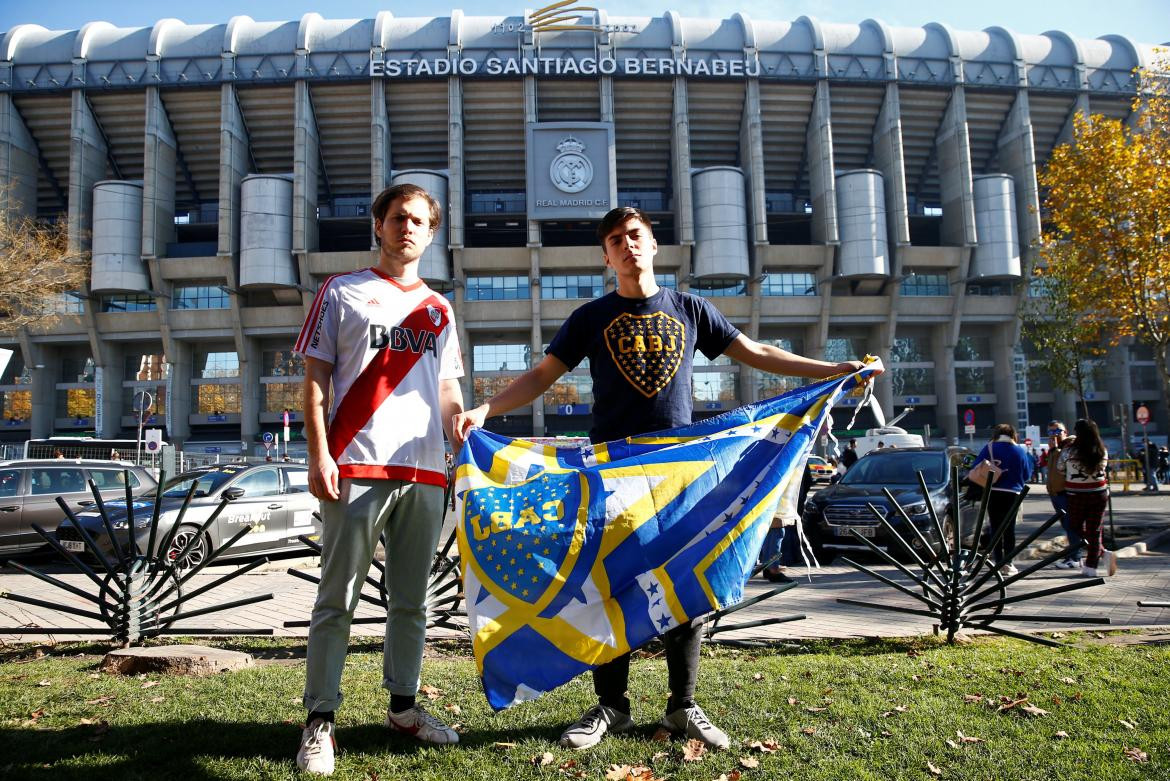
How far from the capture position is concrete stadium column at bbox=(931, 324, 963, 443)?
48.0m

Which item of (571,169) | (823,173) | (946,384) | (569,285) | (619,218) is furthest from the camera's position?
(946,384)

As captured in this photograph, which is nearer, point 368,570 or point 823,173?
point 368,570

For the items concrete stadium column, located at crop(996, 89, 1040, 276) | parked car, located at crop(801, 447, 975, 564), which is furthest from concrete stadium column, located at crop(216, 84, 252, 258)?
concrete stadium column, located at crop(996, 89, 1040, 276)

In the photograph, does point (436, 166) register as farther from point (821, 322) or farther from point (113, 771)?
point (113, 771)

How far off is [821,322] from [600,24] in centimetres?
2441

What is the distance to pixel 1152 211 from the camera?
16.3m

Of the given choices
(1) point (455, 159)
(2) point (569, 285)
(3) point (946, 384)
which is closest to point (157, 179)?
(1) point (455, 159)

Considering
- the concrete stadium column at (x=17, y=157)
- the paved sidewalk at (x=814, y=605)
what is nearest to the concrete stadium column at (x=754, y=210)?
the paved sidewalk at (x=814, y=605)

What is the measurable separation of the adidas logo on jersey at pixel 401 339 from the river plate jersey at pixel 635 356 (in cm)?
54

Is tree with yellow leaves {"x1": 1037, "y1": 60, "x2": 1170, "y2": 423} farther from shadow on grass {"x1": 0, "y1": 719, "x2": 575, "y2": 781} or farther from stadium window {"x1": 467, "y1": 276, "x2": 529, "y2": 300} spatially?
stadium window {"x1": 467, "y1": 276, "x2": 529, "y2": 300}

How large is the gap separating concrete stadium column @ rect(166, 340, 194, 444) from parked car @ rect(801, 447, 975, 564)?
150ft

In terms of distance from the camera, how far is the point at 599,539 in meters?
2.86

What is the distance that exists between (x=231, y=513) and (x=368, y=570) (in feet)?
27.6

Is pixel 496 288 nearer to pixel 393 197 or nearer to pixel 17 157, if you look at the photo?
pixel 17 157
